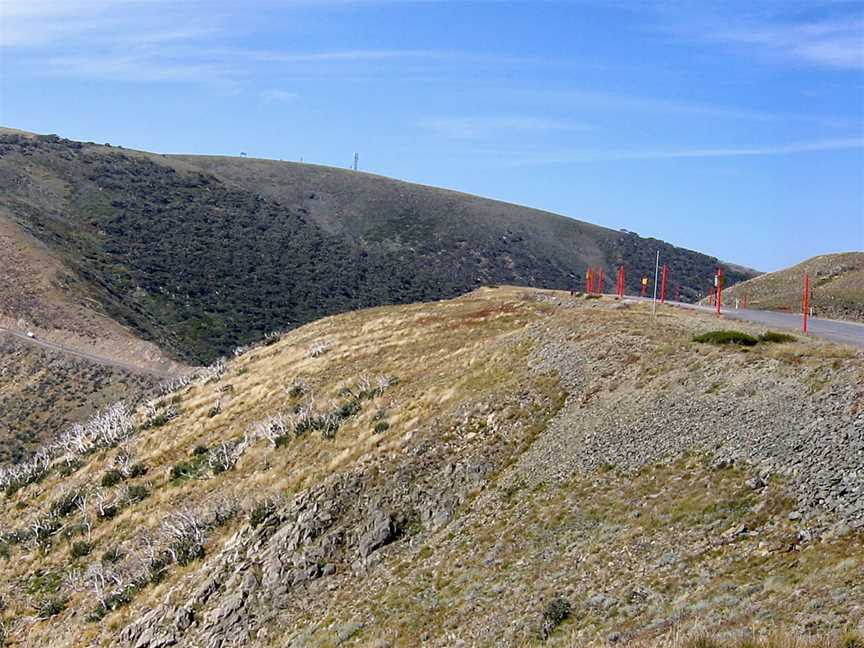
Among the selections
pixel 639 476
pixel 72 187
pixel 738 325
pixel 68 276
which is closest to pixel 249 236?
pixel 72 187

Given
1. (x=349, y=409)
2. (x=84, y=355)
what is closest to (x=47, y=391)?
(x=84, y=355)

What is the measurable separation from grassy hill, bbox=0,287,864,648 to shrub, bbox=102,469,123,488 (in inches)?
6.8

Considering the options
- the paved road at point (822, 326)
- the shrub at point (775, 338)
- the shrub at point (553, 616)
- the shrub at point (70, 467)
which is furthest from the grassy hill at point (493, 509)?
the paved road at point (822, 326)

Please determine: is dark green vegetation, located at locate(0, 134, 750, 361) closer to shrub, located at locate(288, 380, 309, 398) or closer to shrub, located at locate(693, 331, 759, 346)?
shrub, located at locate(288, 380, 309, 398)

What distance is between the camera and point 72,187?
97.4m

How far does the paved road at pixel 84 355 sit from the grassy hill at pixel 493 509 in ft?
87.5

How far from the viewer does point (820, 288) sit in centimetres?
3891

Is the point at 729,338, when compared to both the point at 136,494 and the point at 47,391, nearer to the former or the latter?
the point at 136,494

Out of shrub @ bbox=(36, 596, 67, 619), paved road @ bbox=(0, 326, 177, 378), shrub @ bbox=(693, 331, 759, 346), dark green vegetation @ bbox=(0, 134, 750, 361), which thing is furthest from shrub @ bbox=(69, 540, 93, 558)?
dark green vegetation @ bbox=(0, 134, 750, 361)

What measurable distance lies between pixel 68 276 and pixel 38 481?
40213mm

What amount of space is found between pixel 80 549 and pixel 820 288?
31737 millimetres

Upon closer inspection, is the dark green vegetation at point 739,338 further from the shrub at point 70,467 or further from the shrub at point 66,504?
the shrub at point 70,467

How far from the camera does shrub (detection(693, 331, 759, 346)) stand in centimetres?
1830

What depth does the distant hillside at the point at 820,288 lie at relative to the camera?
1355 inches
